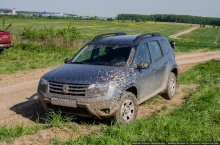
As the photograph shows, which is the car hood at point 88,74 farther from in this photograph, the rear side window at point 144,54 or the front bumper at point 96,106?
the rear side window at point 144,54

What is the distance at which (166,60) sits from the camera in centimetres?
773

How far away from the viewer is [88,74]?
5684mm

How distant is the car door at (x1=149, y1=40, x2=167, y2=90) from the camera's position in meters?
7.09

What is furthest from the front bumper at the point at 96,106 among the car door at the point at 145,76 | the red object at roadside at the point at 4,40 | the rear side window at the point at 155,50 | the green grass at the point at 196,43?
the green grass at the point at 196,43

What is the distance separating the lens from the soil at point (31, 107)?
518 centimetres

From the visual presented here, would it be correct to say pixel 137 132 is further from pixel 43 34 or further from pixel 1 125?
pixel 43 34

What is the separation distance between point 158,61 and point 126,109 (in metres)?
1.96

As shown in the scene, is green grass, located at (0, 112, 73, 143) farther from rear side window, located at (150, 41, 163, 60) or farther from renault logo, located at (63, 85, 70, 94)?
rear side window, located at (150, 41, 163, 60)

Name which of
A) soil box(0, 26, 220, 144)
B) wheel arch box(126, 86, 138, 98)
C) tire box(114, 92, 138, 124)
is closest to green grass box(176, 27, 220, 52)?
soil box(0, 26, 220, 144)

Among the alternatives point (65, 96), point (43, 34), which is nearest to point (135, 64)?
point (65, 96)

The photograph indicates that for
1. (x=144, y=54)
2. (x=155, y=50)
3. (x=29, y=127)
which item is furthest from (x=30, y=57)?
(x=29, y=127)

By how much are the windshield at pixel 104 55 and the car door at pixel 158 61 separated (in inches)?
35.0

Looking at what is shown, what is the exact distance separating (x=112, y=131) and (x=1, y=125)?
247cm

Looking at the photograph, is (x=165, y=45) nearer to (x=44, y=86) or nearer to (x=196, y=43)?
(x=44, y=86)
